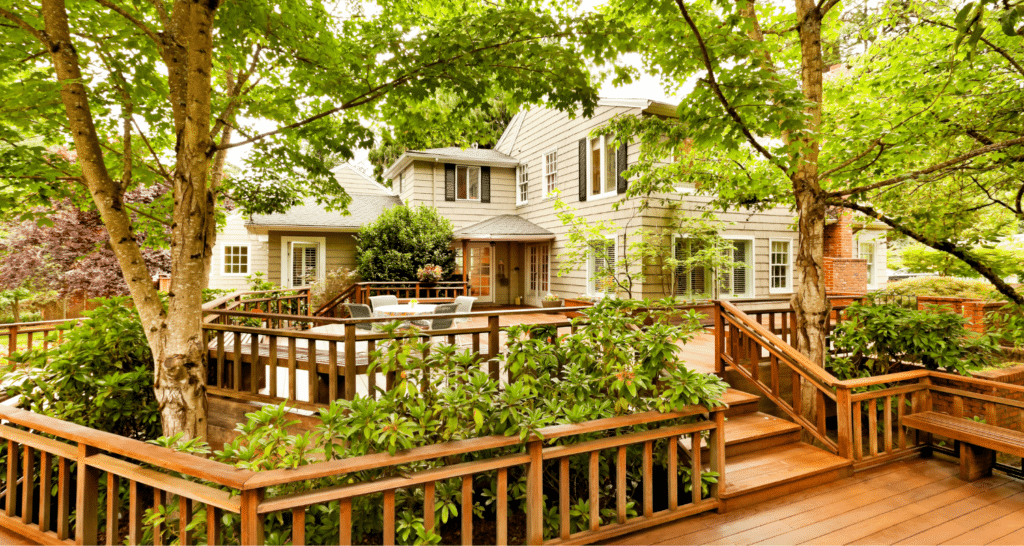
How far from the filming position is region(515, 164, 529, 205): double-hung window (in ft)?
47.6

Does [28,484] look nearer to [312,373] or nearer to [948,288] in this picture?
[312,373]

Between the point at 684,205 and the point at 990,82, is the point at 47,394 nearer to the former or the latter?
the point at 990,82

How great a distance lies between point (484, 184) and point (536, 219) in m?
2.30

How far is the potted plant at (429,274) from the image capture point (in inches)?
459

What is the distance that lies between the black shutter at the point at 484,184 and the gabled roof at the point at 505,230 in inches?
30.4

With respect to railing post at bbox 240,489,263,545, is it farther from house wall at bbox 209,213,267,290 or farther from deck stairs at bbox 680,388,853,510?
house wall at bbox 209,213,267,290

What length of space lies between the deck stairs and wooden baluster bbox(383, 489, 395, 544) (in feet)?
7.53

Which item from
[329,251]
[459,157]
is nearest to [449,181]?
[459,157]

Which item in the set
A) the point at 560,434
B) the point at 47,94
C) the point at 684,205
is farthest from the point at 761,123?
the point at 684,205

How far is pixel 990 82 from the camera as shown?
4820 millimetres

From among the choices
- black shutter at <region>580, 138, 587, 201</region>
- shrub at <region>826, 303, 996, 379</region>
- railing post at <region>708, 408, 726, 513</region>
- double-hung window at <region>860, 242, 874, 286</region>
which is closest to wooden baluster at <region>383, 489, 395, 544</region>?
railing post at <region>708, 408, 726, 513</region>

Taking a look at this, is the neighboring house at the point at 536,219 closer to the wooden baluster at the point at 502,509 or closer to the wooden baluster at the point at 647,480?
the wooden baluster at the point at 647,480

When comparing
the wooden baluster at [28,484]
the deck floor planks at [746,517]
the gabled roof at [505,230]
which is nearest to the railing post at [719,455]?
the deck floor planks at [746,517]

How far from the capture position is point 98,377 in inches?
158
